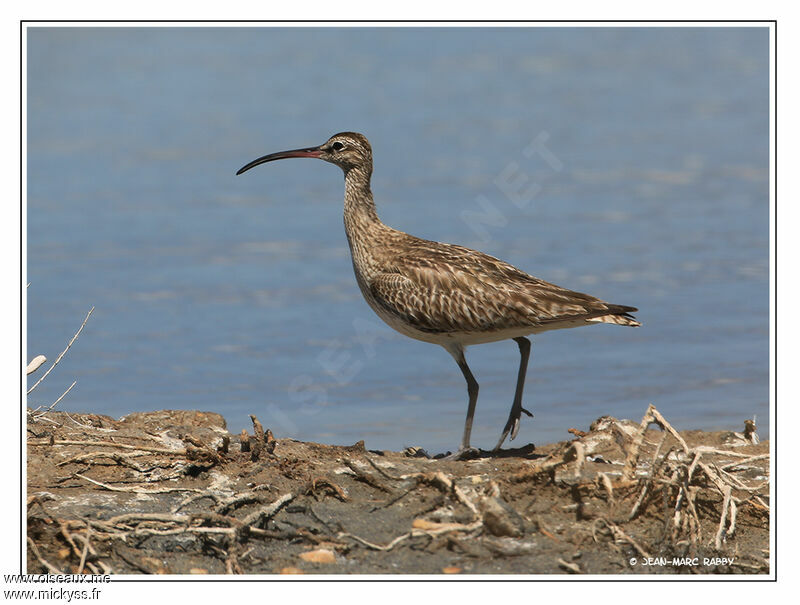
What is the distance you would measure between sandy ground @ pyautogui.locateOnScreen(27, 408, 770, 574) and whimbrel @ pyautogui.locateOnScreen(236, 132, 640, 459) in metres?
0.94

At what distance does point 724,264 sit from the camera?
14484 mm

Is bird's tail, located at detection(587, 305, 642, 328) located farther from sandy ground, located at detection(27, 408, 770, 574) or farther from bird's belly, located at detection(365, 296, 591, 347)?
sandy ground, located at detection(27, 408, 770, 574)

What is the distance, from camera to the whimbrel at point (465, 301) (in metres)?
8.81

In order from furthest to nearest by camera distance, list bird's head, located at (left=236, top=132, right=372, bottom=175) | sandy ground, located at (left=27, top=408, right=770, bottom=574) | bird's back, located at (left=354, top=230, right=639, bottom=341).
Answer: bird's head, located at (left=236, top=132, right=372, bottom=175)
bird's back, located at (left=354, top=230, right=639, bottom=341)
sandy ground, located at (left=27, top=408, right=770, bottom=574)

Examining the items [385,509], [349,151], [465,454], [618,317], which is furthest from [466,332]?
[349,151]

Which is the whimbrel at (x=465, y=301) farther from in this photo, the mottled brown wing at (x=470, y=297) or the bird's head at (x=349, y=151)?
the bird's head at (x=349, y=151)

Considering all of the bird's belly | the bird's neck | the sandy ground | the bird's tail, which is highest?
the bird's neck

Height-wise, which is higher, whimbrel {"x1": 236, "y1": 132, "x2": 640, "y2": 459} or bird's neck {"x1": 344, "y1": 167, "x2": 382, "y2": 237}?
bird's neck {"x1": 344, "y1": 167, "x2": 382, "y2": 237}

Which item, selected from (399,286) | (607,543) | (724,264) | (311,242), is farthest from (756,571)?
(311,242)

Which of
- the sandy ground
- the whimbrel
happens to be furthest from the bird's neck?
the sandy ground

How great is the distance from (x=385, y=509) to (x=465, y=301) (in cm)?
241

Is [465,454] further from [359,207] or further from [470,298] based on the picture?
[359,207]

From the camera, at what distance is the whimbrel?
881 cm

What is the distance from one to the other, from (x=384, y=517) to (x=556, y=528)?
41.7 inches
